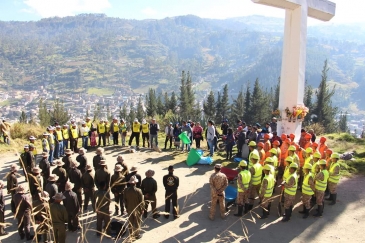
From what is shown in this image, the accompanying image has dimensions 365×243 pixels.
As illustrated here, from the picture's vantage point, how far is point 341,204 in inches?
368

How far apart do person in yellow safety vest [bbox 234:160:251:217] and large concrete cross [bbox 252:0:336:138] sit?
5.93 meters

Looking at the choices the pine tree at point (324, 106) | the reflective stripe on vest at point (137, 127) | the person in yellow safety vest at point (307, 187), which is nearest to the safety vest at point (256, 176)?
the person in yellow safety vest at point (307, 187)

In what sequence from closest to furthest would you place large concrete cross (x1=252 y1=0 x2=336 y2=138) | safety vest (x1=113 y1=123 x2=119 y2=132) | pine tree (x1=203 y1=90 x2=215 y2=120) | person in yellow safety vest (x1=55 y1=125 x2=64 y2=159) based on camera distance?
large concrete cross (x1=252 y1=0 x2=336 y2=138), person in yellow safety vest (x1=55 y1=125 x2=64 y2=159), safety vest (x1=113 y1=123 x2=119 y2=132), pine tree (x1=203 y1=90 x2=215 y2=120)

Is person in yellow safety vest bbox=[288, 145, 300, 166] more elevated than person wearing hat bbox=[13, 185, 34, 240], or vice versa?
person in yellow safety vest bbox=[288, 145, 300, 166]

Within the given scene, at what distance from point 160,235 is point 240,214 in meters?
2.29

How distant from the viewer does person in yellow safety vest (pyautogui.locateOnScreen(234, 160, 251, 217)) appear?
816cm

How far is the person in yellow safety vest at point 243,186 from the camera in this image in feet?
26.8

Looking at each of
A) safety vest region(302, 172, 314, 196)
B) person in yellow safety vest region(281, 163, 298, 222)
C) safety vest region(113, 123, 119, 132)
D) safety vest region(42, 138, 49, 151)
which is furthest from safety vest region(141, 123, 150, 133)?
safety vest region(302, 172, 314, 196)

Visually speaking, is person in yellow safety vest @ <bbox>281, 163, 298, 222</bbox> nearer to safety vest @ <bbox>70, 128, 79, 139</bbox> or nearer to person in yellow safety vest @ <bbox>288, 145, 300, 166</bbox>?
person in yellow safety vest @ <bbox>288, 145, 300, 166</bbox>

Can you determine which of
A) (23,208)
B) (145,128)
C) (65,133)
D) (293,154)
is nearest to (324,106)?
(145,128)

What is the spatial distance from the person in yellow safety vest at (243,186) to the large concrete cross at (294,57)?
5928 millimetres

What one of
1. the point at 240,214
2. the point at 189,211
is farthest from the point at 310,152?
the point at 189,211

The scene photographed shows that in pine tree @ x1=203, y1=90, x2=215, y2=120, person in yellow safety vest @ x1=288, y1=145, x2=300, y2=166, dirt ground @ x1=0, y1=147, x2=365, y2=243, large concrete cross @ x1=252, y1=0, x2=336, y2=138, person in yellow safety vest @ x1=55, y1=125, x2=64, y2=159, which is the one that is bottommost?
pine tree @ x1=203, y1=90, x2=215, y2=120

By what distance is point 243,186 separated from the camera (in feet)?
26.8
